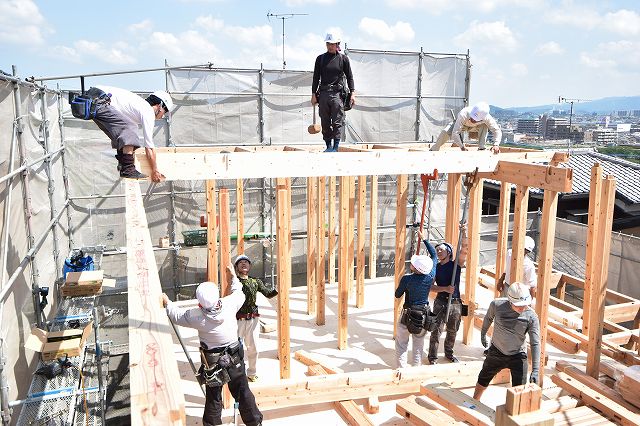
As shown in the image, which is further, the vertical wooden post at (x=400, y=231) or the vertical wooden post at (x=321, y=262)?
the vertical wooden post at (x=321, y=262)

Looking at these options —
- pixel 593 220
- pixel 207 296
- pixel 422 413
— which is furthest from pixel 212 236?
pixel 593 220

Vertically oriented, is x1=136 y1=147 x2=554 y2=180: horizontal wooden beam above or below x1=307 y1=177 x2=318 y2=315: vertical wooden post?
above

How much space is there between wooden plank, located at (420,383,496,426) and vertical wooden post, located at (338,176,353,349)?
172 centimetres

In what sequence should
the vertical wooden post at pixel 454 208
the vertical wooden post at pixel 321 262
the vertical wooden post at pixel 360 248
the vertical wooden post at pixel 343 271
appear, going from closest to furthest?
the vertical wooden post at pixel 343 271
the vertical wooden post at pixel 454 208
the vertical wooden post at pixel 321 262
the vertical wooden post at pixel 360 248

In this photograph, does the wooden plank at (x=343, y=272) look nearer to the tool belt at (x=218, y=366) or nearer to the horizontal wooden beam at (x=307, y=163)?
the horizontal wooden beam at (x=307, y=163)

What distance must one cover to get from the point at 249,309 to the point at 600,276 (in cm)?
413

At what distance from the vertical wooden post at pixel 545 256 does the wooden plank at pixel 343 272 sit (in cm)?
241

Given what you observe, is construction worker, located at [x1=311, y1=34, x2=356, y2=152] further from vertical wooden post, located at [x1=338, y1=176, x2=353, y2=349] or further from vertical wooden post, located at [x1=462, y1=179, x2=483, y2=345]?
vertical wooden post, located at [x1=462, y1=179, x2=483, y2=345]

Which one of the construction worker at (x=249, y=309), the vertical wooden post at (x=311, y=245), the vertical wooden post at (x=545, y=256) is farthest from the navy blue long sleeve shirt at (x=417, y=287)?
the vertical wooden post at (x=311, y=245)

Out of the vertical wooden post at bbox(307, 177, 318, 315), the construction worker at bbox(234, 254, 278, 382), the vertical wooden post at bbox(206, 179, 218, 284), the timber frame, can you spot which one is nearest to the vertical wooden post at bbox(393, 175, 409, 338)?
the timber frame

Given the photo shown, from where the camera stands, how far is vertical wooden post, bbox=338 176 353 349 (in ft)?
22.1

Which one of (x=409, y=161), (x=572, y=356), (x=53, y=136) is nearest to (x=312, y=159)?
(x=409, y=161)

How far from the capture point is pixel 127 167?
4281 millimetres

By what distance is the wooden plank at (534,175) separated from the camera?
5.34 m
